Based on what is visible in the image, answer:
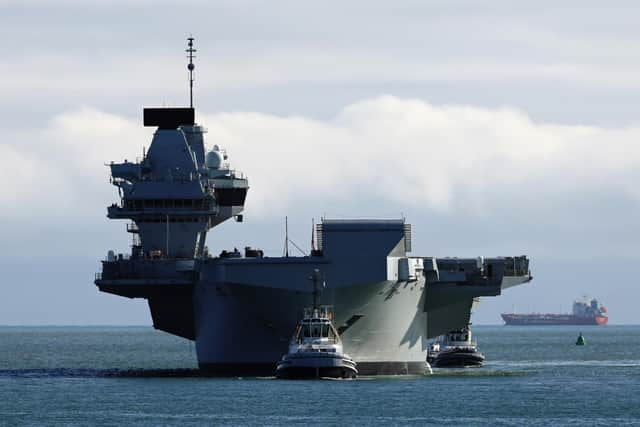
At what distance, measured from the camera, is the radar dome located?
82506 mm

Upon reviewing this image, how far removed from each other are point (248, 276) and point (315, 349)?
4.52m

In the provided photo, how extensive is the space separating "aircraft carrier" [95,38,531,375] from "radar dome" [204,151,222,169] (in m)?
0.05

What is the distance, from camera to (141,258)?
3098 inches

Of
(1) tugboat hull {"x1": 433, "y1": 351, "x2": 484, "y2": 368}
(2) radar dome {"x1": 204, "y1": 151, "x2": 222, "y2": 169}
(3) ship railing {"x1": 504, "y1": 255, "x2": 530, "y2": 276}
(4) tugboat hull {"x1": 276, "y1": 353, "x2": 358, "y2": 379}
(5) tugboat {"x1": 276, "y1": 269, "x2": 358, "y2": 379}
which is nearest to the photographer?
(5) tugboat {"x1": 276, "y1": 269, "x2": 358, "y2": 379}

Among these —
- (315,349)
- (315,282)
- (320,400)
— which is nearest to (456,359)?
(315,282)

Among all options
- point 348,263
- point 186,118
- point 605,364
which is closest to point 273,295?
point 348,263

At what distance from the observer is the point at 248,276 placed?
67438 millimetres

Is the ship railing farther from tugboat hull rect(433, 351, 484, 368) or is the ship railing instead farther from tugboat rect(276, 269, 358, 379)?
tugboat hull rect(433, 351, 484, 368)

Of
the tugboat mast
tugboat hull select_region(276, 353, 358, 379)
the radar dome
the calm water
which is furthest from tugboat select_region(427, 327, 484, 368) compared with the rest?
the tugboat mast

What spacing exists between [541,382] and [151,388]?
1877 cm

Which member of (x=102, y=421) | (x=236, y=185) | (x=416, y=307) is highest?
(x=236, y=185)

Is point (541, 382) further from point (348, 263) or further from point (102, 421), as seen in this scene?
point (102, 421)

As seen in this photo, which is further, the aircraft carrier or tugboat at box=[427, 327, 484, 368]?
tugboat at box=[427, 327, 484, 368]

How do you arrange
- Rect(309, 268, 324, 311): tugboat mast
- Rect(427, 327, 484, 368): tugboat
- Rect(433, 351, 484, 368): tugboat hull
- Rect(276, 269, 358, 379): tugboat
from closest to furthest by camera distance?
1. Rect(276, 269, 358, 379): tugboat
2. Rect(309, 268, 324, 311): tugboat mast
3. Rect(433, 351, 484, 368): tugboat hull
4. Rect(427, 327, 484, 368): tugboat
